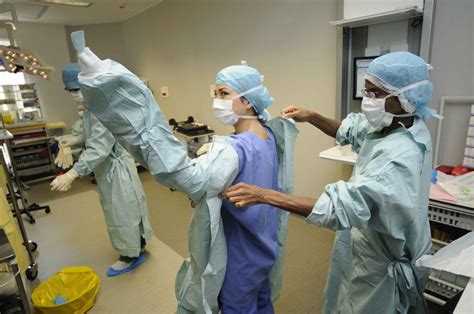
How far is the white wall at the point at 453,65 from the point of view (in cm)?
173

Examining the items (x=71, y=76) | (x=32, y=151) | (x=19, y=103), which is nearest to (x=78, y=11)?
(x=19, y=103)

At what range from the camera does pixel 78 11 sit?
13.8 ft

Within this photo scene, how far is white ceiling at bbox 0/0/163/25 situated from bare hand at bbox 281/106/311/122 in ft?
12.0

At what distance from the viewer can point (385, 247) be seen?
104 centimetres

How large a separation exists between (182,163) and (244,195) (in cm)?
19

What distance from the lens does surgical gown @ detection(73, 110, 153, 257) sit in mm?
1969

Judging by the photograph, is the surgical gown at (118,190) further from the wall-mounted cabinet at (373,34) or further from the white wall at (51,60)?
the white wall at (51,60)

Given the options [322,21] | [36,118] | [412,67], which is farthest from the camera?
[36,118]

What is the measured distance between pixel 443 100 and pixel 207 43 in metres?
2.62

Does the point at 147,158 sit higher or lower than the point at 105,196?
higher

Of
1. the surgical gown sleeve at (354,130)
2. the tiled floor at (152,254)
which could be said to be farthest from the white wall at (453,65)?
the tiled floor at (152,254)

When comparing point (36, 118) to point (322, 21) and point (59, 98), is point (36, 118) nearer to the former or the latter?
point (59, 98)

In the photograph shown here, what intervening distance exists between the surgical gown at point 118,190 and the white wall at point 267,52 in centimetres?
157

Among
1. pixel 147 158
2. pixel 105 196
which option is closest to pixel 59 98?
pixel 105 196
